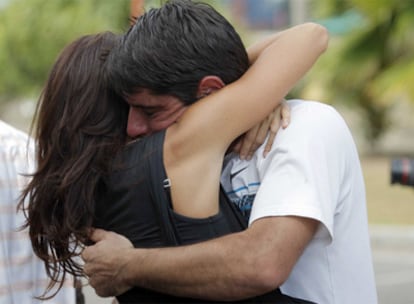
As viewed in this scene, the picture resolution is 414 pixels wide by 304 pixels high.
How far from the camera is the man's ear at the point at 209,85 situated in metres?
2.08

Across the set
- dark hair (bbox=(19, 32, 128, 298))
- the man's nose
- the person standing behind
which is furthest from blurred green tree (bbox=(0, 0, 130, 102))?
the man's nose

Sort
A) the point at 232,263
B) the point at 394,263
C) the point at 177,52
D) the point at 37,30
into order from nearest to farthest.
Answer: the point at 232,263
the point at 177,52
the point at 394,263
the point at 37,30

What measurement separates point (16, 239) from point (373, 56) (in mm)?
12240

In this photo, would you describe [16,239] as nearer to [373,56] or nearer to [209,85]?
[209,85]

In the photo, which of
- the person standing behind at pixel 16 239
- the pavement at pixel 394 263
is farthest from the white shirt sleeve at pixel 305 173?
the pavement at pixel 394 263

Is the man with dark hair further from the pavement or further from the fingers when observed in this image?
the pavement

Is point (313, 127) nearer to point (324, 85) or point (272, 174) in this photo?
point (272, 174)

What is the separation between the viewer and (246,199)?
Answer: 2.11m

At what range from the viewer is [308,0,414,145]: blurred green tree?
1356 cm

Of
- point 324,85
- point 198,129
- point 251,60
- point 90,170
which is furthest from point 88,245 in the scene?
point 324,85

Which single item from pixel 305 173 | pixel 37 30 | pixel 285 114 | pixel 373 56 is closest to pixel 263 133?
pixel 285 114

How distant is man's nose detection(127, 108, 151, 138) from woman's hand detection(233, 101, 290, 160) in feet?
0.66

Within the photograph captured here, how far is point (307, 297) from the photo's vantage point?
6.87 feet

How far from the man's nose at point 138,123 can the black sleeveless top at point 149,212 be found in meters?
0.04
